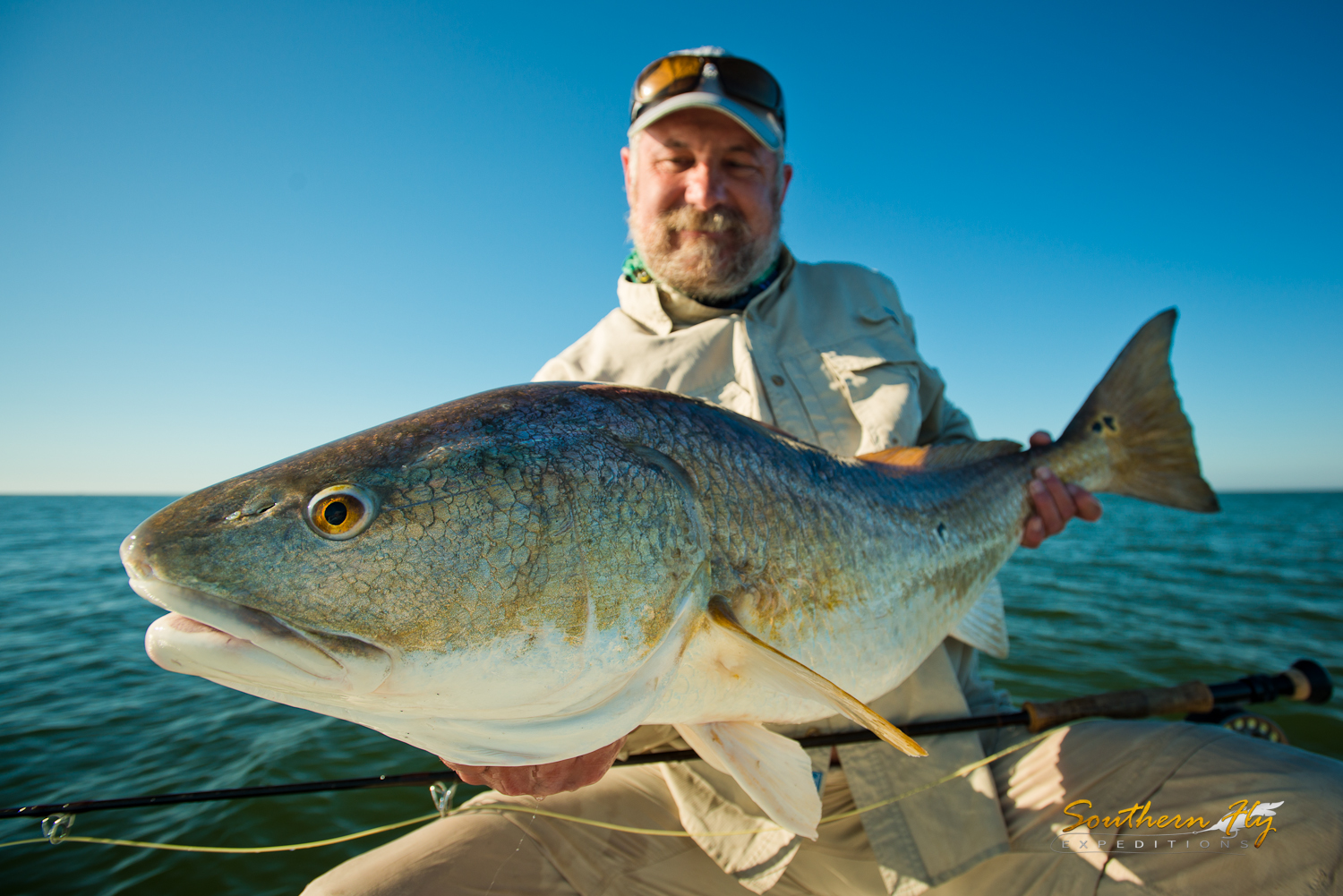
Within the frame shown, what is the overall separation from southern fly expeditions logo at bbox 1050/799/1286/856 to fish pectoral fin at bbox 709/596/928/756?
49.1 inches

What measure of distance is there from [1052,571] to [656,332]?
54.0 ft

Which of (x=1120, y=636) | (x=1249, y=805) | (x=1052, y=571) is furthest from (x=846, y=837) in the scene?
(x=1052, y=571)

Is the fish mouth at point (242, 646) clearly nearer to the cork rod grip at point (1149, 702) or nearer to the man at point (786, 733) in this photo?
the man at point (786, 733)

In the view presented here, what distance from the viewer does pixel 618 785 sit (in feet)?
8.14

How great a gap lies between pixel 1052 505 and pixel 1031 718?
0.90 meters

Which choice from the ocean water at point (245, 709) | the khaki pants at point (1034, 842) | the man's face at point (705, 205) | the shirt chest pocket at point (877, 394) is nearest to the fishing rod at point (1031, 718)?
the khaki pants at point (1034, 842)

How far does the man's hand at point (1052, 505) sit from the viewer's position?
8.22ft

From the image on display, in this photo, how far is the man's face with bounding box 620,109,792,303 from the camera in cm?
291

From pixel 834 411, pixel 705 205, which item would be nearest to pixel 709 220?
pixel 705 205

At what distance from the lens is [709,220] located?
2.89m

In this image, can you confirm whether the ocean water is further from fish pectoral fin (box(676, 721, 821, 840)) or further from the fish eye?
the fish eye

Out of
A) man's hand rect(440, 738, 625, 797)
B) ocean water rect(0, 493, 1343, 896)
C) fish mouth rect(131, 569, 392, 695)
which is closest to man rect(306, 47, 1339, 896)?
man's hand rect(440, 738, 625, 797)

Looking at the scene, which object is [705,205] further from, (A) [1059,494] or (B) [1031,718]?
(B) [1031,718]

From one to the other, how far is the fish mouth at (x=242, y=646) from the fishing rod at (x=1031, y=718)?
57.5 inches
